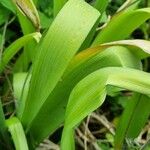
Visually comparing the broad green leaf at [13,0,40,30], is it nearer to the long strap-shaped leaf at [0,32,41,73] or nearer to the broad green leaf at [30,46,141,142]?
the long strap-shaped leaf at [0,32,41,73]

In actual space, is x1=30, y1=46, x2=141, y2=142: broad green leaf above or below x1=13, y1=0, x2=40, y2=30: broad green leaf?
below

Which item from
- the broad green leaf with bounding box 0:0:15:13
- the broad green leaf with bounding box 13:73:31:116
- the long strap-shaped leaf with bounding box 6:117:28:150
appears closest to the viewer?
the long strap-shaped leaf with bounding box 6:117:28:150

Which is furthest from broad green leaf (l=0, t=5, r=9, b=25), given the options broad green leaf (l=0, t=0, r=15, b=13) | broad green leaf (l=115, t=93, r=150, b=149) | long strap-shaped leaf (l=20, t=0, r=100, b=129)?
broad green leaf (l=115, t=93, r=150, b=149)

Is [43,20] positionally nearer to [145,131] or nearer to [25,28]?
[25,28]

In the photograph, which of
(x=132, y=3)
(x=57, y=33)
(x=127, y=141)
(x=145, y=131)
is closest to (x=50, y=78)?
(x=57, y=33)

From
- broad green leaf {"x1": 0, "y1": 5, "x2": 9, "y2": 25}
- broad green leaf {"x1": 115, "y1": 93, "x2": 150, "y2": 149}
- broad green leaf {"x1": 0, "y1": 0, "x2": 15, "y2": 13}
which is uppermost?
broad green leaf {"x1": 0, "y1": 0, "x2": 15, "y2": 13}

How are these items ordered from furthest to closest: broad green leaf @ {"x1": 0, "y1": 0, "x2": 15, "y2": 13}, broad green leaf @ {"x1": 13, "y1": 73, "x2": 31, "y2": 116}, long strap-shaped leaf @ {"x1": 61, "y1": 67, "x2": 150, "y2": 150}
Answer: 1. broad green leaf @ {"x1": 0, "y1": 0, "x2": 15, "y2": 13}
2. broad green leaf @ {"x1": 13, "y1": 73, "x2": 31, "y2": 116}
3. long strap-shaped leaf @ {"x1": 61, "y1": 67, "x2": 150, "y2": 150}

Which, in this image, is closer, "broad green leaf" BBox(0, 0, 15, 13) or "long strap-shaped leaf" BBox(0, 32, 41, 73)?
"long strap-shaped leaf" BBox(0, 32, 41, 73)
